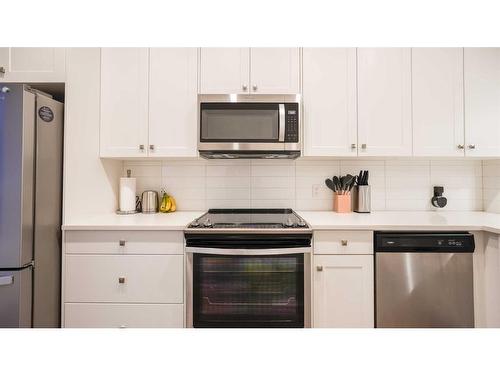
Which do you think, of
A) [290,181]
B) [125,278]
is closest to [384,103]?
[290,181]

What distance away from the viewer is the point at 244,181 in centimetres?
243

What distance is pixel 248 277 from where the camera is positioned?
1685mm

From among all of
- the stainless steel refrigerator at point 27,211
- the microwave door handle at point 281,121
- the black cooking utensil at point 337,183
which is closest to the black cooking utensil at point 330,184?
the black cooking utensil at point 337,183

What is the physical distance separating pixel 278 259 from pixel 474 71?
6.51 ft

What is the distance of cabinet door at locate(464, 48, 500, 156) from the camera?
6.81 feet

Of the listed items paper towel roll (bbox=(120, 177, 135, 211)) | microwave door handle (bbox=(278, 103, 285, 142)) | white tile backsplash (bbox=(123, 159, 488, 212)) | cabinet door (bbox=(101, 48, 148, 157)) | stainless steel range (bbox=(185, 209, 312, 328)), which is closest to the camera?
stainless steel range (bbox=(185, 209, 312, 328))

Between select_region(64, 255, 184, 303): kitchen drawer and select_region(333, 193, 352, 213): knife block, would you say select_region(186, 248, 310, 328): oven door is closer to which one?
select_region(64, 255, 184, 303): kitchen drawer

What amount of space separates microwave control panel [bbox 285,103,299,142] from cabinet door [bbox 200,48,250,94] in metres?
0.35

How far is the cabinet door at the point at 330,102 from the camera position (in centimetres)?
207

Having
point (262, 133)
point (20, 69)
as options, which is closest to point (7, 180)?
point (20, 69)

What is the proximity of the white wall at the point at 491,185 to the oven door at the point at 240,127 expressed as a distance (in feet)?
5.79

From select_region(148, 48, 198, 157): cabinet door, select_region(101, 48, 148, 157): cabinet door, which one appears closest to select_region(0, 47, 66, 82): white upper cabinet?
select_region(101, 48, 148, 157): cabinet door

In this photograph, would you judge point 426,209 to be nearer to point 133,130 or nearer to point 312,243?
point 312,243

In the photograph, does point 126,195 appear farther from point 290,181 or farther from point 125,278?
point 290,181
